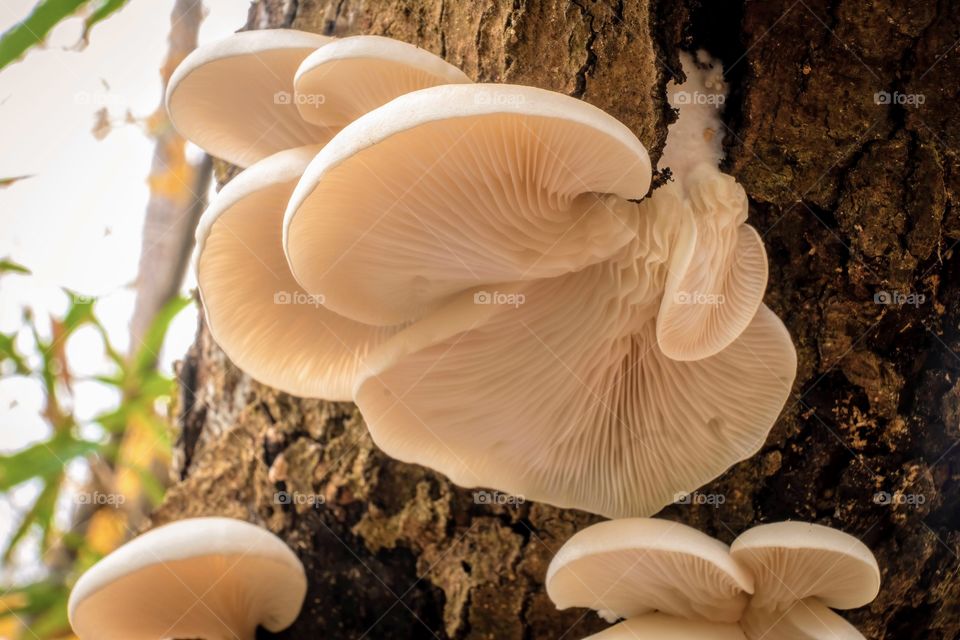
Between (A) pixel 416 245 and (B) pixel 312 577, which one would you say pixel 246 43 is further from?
(B) pixel 312 577

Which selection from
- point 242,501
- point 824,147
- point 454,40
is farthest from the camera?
point 242,501

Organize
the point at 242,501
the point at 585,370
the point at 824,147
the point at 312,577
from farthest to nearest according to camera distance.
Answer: the point at 242,501 → the point at 312,577 → the point at 585,370 → the point at 824,147

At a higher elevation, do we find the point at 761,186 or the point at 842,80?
the point at 842,80

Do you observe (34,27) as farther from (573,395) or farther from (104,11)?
(573,395)

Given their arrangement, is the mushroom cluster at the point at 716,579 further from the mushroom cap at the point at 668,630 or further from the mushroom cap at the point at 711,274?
the mushroom cap at the point at 711,274

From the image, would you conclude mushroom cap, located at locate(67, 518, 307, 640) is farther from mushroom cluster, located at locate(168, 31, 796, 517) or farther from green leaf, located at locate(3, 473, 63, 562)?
green leaf, located at locate(3, 473, 63, 562)

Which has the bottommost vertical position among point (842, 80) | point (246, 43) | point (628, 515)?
point (628, 515)

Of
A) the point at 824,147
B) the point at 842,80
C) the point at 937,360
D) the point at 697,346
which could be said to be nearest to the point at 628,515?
the point at 697,346
